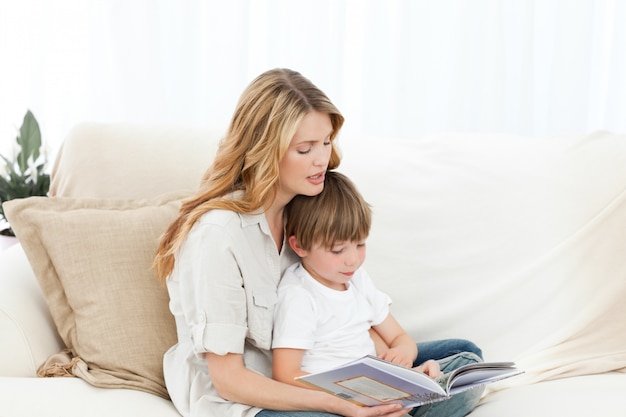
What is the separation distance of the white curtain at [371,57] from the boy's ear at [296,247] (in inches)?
52.0

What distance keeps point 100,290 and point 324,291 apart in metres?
0.49

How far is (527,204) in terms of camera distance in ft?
6.54

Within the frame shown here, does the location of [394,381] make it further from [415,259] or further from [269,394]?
[415,259]

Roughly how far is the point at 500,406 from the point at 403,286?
1.40ft

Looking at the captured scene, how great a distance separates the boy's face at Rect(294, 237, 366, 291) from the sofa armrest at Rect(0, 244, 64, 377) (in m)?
0.59

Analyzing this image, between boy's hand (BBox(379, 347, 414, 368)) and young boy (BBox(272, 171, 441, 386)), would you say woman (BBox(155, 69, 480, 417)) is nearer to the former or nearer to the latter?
young boy (BBox(272, 171, 441, 386))

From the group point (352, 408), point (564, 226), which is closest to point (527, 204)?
point (564, 226)

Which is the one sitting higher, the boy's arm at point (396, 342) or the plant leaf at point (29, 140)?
the plant leaf at point (29, 140)

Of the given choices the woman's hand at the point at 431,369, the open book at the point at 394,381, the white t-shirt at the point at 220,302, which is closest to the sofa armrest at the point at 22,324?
the white t-shirt at the point at 220,302

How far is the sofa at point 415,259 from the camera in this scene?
1.68 metres

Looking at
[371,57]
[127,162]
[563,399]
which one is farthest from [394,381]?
[371,57]

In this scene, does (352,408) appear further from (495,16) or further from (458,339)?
(495,16)

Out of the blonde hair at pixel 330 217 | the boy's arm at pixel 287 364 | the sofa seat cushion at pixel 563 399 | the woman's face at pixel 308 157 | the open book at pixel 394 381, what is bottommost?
the sofa seat cushion at pixel 563 399

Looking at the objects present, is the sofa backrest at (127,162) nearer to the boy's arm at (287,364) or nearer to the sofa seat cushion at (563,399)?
the boy's arm at (287,364)
